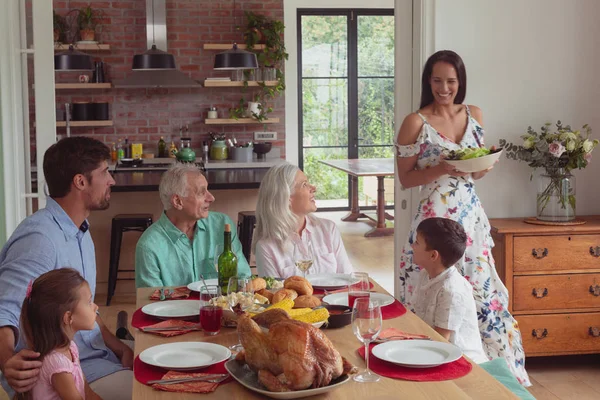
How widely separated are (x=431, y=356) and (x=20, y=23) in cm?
304

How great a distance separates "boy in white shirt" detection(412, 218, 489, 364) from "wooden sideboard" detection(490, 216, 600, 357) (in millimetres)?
1320

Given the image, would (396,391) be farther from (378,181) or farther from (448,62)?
(378,181)

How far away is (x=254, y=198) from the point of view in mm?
6297

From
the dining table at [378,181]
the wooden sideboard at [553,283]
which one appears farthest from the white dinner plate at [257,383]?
the dining table at [378,181]

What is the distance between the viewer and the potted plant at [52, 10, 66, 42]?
8406mm

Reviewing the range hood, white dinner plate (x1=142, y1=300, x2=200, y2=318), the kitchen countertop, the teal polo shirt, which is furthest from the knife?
the range hood

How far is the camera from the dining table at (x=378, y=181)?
8265 millimetres

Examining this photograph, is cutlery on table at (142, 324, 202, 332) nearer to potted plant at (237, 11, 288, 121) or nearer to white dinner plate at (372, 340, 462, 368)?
white dinner plate at (372, 340, 462, 368)

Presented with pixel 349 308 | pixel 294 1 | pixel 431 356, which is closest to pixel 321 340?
pixel 431 356

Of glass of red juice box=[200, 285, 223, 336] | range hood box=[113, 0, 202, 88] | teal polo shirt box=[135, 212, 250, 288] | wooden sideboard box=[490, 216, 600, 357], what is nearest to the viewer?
glass of red juice box=[200, 285, 223, 336]

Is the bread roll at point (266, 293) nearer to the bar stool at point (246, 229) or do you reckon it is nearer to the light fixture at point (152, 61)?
the bar stool at point (246, 229)

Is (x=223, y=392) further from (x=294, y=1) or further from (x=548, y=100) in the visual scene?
(x=294, y=1)

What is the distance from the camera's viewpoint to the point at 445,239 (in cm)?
276

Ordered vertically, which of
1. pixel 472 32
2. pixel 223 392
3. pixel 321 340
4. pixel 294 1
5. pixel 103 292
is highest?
pixel 294 1
